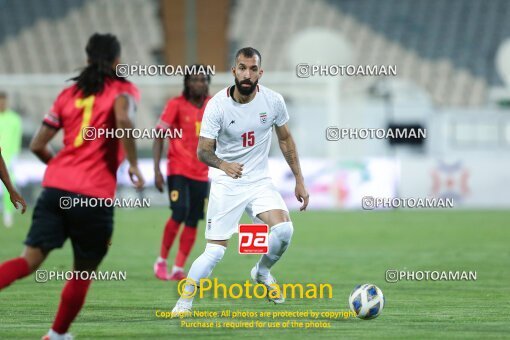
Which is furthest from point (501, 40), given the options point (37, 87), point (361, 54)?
point (37, 87)

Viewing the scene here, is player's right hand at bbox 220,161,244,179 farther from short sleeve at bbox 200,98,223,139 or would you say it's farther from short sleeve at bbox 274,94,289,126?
short sleeve at bbox 274,94,289,126

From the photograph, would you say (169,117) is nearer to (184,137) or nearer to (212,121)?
(184,137)

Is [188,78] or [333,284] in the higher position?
[188,78]

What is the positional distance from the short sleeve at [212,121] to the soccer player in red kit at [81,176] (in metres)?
1.59

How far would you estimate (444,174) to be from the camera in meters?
28.3

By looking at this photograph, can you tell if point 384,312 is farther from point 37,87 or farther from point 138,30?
point 138,30

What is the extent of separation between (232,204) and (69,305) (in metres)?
2.30

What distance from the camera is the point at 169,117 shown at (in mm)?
12555

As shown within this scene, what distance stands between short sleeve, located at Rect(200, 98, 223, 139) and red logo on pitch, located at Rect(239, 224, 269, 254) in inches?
33.4

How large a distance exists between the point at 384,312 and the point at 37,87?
914 inches

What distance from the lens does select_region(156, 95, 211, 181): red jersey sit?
41.4 ft

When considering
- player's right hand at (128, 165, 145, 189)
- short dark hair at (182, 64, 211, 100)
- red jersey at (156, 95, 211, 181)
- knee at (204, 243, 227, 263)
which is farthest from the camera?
red jersey at (156, 95, 211, 181)

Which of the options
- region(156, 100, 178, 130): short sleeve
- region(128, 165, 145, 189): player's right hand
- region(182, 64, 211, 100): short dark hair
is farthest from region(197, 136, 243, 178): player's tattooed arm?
region(156, 100, 178, 130): short sleeve

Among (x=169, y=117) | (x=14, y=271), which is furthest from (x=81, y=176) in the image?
(x=169, y=117)
